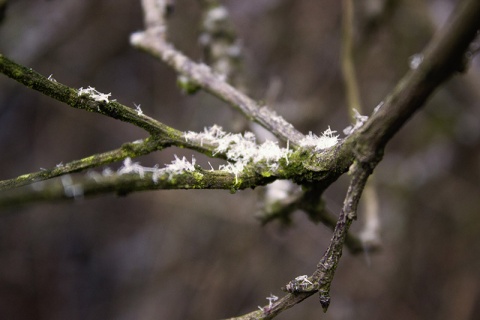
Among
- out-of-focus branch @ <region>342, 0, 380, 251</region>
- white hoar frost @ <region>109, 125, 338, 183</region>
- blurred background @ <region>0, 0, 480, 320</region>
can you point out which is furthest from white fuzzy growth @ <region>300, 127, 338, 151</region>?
blurred background @ <region>0, 0, 480, 320</region>

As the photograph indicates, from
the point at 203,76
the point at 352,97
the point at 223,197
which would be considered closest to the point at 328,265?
the point at 203,76


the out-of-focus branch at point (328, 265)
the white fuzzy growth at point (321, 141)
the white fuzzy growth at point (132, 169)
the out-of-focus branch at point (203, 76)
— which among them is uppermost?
the out-of-focus branch at point (203, 76)

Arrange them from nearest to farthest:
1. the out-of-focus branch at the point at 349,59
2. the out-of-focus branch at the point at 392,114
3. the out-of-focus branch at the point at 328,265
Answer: the out-of-focus branch at the point at 392,114 → the out-of-focus branch at the point at 328,265 → the out-of-focus branch at the point at 349,59

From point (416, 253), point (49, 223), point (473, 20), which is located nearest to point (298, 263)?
point (416, 253)

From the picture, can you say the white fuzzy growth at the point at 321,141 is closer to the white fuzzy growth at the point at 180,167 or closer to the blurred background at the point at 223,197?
the white fuzzy growth at the point at 180,167

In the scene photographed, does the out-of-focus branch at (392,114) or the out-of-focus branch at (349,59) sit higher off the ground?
the out-of-focus branch at (349,59)

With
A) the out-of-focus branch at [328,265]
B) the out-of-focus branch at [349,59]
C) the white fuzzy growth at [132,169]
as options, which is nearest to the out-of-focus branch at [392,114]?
the out-of-focus branch at [328,265]

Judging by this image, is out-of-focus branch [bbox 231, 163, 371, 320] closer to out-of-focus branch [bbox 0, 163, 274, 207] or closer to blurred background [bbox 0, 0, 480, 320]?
out-of-focus branch [bbox 0, 163, 274, 207]

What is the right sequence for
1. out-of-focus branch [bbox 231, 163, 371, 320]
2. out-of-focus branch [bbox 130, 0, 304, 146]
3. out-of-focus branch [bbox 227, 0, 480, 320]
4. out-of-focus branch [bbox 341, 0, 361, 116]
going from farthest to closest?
out-of-focus branch [bbox 341, 0, 361, 116]
out-of-focus branch [bbox 130, 0, 304, 146]
out-of-focus branch [bbox 231, 163, 371, 320]
out-of-focus branch [bbox 227, 0, 480, 320]
